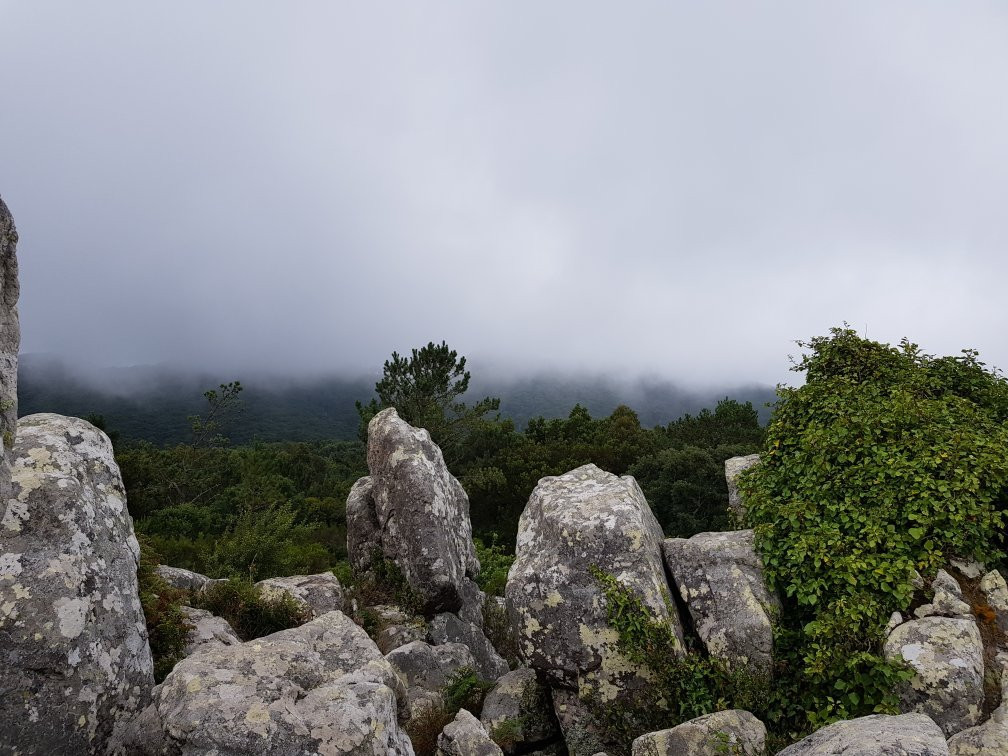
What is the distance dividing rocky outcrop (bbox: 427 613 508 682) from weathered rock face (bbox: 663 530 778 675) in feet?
22.7

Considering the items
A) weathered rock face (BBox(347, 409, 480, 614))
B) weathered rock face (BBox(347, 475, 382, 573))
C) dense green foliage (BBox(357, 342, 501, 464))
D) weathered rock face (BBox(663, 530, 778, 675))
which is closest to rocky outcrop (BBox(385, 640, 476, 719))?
weathered rock face (BBox(347, 409, 480, 614))

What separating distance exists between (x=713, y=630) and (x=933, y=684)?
240 cm

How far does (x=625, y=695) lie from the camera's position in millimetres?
7254

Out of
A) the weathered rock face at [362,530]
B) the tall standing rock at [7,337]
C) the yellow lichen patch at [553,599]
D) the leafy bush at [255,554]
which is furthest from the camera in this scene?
the weathered rock face at [362,530]

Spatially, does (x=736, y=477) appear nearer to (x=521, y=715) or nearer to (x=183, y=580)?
(x=521, y=715)

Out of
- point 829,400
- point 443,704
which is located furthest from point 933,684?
point 443,704

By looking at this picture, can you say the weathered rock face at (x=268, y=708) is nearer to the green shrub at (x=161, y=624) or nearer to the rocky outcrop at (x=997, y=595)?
the green shrub at (x=161, y=624)

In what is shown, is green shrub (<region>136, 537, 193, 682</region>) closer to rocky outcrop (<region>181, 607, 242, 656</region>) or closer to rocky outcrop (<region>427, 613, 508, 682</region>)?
rocky outcrop (<region>181, 607, 242, 656</region>)

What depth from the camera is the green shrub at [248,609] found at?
1037cm

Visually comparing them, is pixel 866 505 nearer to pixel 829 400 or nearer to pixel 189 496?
pixel 829 400

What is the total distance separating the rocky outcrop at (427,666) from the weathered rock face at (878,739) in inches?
256

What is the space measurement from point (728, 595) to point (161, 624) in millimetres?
8266

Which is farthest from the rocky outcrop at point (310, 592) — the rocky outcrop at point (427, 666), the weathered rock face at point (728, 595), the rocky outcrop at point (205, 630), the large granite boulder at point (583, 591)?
the weathered rock face at point (728, 595)

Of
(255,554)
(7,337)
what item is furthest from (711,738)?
(255,554)
